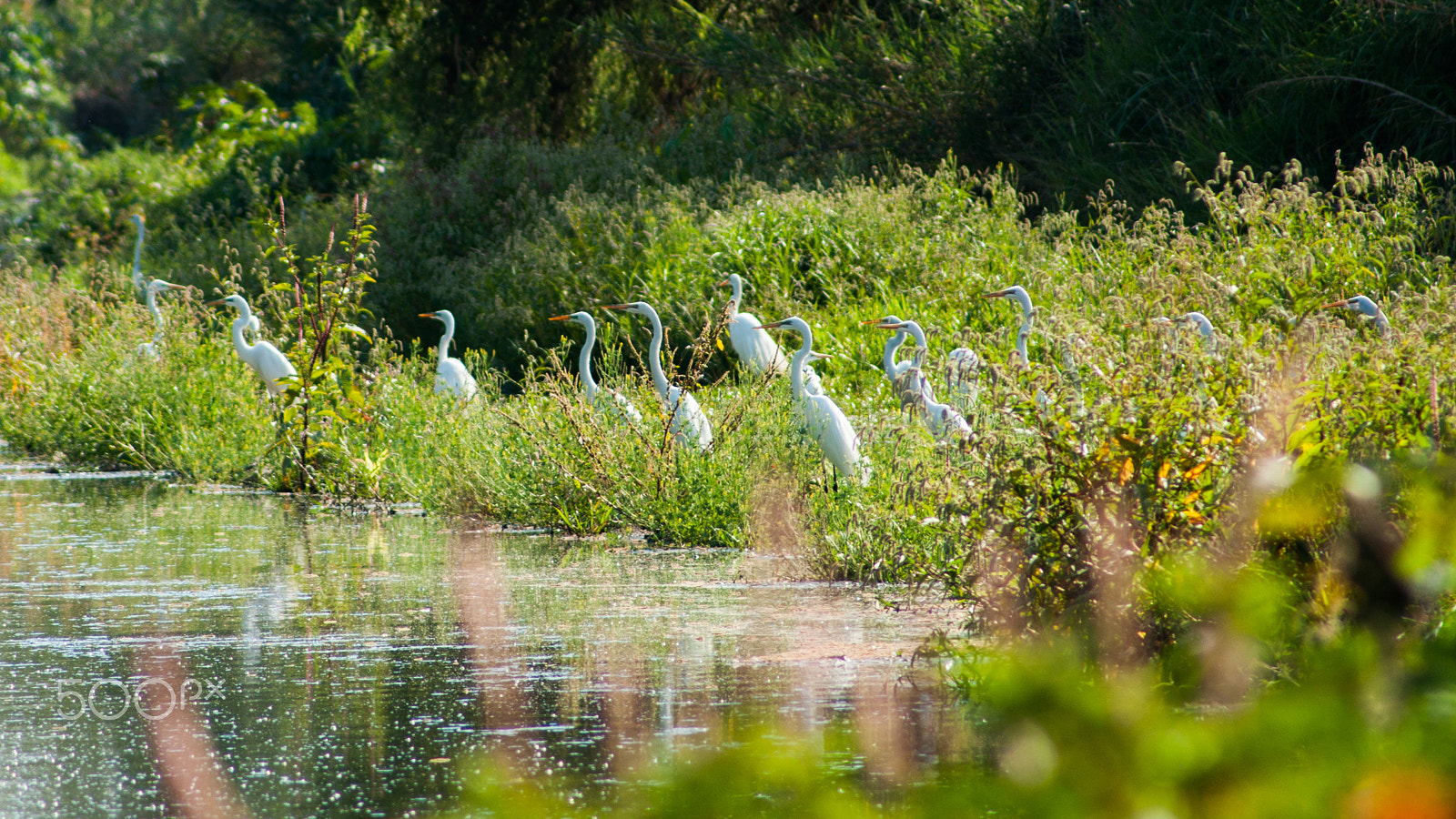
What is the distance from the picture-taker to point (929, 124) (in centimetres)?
1822

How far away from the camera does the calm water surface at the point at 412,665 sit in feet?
13.7

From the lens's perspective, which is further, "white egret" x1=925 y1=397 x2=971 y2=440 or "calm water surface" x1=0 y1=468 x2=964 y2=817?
"white egret" x1=925 y1=397 x2=971 y2=440

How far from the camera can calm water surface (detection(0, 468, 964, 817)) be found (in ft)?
13.7

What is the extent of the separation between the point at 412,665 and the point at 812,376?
4.35 m

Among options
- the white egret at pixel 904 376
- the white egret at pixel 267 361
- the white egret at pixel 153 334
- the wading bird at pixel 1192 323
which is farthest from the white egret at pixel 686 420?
the white egret at pixel 153 334

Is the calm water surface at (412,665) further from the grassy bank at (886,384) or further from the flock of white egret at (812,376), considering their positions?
the flock of white egret at (812,376)

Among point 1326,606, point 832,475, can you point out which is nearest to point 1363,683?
point 1326,606

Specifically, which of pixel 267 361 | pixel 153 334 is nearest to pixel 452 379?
pixel 267 361

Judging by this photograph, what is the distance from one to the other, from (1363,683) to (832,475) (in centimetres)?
704

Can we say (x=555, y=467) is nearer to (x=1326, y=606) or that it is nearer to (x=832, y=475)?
(x=832, y=475)

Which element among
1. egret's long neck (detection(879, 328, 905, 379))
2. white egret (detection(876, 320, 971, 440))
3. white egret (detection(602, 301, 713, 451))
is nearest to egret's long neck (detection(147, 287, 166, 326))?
white egret (detection(602, 301, 713, 451))

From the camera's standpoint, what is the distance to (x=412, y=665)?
5.38 metres

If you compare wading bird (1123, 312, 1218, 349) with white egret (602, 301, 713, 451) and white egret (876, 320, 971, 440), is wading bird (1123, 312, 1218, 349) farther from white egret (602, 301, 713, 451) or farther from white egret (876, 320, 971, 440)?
white egret (602, 301, 713, 451)

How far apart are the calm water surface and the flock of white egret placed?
2.57 ft
